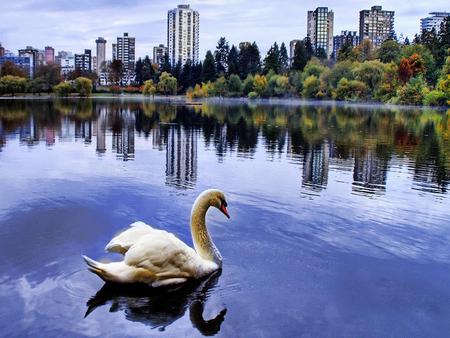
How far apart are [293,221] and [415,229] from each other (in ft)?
7.14

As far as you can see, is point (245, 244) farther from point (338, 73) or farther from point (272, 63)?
point (272, 63)

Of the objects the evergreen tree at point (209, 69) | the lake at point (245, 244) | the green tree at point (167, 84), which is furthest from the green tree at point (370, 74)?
the lake at point (245, 244)

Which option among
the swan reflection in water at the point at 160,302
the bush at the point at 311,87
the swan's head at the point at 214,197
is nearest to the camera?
the swan reflection in water at the point at 160,302

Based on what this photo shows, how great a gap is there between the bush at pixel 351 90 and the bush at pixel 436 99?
40.2 ft

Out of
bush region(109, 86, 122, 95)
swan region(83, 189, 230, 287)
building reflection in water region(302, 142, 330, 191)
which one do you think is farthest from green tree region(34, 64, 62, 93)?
swan region(83, 189, 230, 287)

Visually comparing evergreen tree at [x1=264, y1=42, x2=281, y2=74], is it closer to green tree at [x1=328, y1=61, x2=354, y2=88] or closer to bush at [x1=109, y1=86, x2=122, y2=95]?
green tree at [x1=328, y1=61, x2=354, y2=88]

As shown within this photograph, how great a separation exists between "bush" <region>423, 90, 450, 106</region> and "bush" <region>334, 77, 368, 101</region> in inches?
482

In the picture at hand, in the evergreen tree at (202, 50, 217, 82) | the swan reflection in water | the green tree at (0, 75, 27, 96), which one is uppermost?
the evergreen tree at (202, 50, 217, 82)

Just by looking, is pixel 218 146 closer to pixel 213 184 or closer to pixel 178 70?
pixel 213 184

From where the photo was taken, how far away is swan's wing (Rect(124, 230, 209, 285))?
7008 millimetres

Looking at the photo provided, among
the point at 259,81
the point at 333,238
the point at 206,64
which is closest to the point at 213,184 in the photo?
the point at 333,238

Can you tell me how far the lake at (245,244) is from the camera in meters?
6.49

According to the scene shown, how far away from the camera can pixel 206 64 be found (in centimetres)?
12875

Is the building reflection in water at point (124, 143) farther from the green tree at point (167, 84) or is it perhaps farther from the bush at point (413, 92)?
the green tree at point (167, 84)
